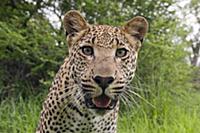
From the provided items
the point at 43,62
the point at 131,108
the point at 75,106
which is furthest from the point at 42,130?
the point at 43,62

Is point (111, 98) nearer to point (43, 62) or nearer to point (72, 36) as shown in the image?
point (72, 36)

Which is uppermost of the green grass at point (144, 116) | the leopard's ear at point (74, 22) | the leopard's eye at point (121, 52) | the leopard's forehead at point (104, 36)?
the leopard's ear at point (74, 22)

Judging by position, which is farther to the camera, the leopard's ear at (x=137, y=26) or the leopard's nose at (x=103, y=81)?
the leopard's ear at (x=137, y=26)

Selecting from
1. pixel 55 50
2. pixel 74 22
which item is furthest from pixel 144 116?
pixel 74 22

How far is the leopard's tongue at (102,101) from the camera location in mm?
4211

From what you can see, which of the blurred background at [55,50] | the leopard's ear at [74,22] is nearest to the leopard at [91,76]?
the leopard's ear at [74,22]

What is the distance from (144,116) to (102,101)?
3.09 meters

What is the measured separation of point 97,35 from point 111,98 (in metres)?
0.46

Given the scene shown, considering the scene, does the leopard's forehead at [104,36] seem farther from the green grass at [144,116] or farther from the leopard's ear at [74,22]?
the green grass at [144,116]

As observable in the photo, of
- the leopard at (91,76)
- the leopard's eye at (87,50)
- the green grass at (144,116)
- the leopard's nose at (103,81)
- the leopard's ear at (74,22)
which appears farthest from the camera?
the green grass at (144,116)

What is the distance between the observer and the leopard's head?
4.14m

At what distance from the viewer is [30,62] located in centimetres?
891

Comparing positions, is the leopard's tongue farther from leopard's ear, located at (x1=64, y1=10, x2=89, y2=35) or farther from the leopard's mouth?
leopard's ear, located at (x1=64, y1=10, x2=89, y2=35)

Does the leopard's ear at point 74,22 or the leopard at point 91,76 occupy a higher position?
the leopard's ear at point 74,22
